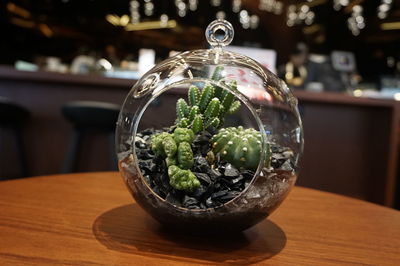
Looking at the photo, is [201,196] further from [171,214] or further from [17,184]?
[17,184]

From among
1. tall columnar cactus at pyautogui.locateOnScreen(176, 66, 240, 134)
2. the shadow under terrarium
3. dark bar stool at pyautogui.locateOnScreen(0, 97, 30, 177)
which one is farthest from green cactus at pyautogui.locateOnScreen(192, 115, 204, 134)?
dark bar stool at pyautogui.locateOnScreen(0, 97, 30, 177)

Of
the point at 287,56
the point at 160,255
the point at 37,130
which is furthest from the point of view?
the point at 287,56

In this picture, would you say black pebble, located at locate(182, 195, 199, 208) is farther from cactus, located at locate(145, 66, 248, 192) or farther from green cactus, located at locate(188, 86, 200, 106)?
green cactus, located at locate(188, 86, 200, 106)

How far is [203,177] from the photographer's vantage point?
1.68 ft

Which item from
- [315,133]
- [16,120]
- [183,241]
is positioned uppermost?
[183,241]

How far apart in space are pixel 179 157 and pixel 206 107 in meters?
0.09

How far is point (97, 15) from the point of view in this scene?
20.6ft

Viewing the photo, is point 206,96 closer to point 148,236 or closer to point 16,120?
point 148,236

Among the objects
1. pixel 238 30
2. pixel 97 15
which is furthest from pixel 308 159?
pixel 97 15

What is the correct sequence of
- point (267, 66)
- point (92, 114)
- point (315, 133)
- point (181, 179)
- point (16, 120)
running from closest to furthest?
1. point (181, 179)
2. point (92, 114)
3. point (16, 120)
4. point (315, 133)
5. point (267, 66)

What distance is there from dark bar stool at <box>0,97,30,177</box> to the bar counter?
0.10m

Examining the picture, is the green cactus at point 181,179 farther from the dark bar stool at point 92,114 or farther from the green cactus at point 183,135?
the dark bar stool at point 92,114

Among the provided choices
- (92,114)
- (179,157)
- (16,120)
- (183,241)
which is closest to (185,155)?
(179,157)

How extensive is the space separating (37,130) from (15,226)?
2000mm
